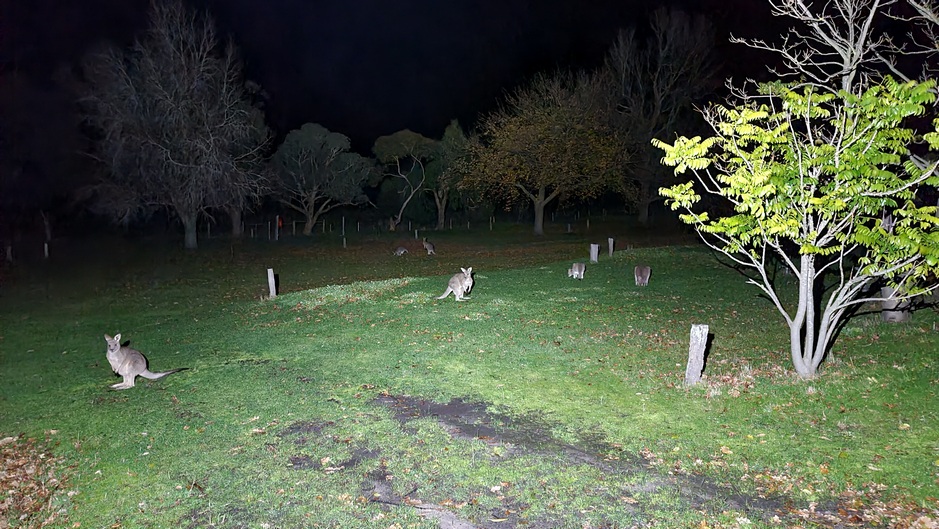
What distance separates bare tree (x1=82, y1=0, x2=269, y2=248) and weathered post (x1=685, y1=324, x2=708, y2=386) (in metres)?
31.4

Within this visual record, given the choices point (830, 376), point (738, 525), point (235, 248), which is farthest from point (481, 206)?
point (738, 525)

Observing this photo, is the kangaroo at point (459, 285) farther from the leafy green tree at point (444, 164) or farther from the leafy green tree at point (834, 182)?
the leafy green tree at point (444, 164)

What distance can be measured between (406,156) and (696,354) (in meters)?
51.1

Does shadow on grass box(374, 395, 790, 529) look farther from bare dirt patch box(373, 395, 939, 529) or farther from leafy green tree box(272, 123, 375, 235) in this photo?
leafy green tree box(272, 123, 375, 235)

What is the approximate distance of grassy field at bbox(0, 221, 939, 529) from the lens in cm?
696

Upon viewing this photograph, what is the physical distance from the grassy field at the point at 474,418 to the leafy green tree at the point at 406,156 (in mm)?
40621

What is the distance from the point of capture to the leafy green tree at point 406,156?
5866cm

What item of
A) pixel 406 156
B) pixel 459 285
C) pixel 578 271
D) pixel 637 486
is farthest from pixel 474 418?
pixel 406 156

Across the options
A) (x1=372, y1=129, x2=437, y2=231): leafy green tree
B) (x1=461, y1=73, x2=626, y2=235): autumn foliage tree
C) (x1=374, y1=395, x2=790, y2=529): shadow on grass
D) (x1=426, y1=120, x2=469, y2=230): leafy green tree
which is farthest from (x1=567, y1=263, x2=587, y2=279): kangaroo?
(x1=372, y1=129, x2=437, y2=231): leafy green tree

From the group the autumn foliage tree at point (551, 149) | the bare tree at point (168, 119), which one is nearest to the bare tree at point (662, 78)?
the autumn foliage tree at point (551, 149)

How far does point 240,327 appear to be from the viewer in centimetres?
1677

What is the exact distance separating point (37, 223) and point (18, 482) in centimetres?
5422

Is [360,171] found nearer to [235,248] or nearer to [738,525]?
[235,248]

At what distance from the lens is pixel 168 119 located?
118 feet
